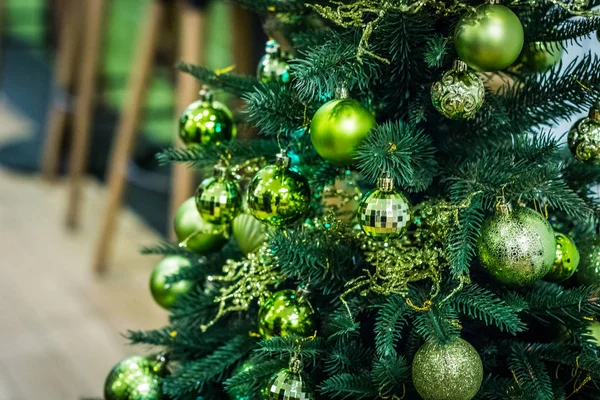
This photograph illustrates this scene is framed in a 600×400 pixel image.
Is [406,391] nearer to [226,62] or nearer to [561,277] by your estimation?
[561,277]

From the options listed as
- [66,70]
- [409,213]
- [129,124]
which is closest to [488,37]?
[409,213]

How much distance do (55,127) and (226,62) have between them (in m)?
0.67

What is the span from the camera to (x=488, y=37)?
1.82ft

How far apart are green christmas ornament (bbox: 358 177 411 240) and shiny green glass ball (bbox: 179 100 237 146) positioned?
0.75 feet

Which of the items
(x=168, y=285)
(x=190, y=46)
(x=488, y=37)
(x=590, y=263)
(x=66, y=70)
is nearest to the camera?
(x=488, y=37)

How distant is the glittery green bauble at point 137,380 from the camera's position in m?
0.74

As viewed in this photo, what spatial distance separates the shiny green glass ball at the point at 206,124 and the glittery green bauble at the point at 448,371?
32 cm

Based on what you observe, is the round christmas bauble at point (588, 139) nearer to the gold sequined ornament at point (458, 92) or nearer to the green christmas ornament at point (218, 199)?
the gold sequined ornament at point (458, 92)

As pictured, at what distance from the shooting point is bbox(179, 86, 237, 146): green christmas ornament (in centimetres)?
75

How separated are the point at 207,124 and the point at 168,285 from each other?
0.64 feet

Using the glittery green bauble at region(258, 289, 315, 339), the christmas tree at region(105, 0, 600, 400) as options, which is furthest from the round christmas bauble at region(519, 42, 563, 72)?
the glittery green bauble at region(258, 289, 315, 339)

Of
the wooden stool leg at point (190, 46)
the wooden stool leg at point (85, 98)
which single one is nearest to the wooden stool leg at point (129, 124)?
the wooden stool leg at point (190, 46)

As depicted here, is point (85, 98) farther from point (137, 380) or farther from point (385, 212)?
point (385, 212)

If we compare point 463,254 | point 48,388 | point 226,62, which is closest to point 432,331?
point 463,254
